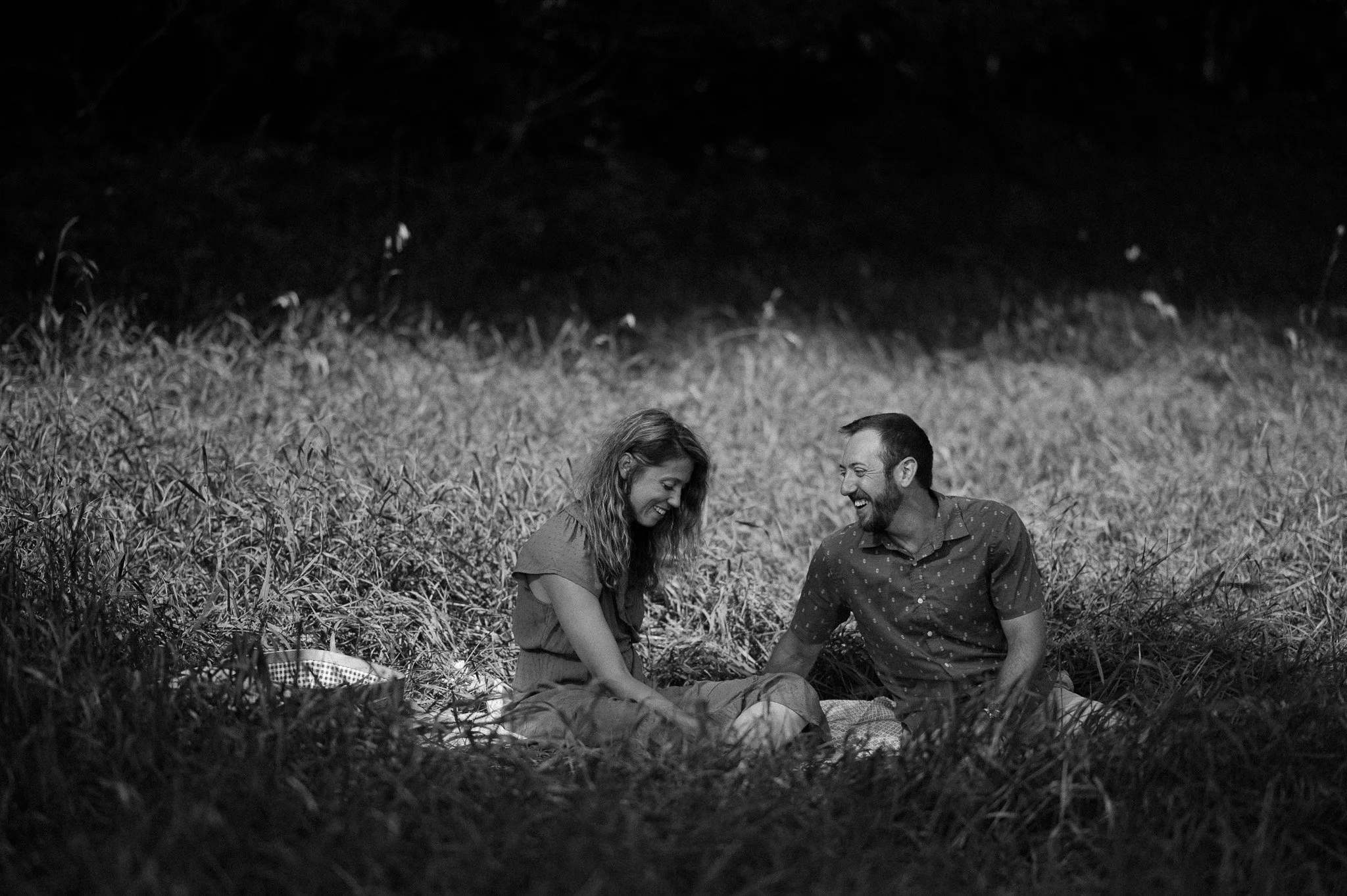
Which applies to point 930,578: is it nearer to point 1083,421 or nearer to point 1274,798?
point 1274,798

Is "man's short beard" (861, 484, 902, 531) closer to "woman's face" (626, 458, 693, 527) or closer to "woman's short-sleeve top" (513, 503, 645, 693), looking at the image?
"woman's face" (626, 458, 693, 527)

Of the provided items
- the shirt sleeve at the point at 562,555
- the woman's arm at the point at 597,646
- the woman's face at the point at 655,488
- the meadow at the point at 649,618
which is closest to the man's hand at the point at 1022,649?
the meadow at the point at 649,618

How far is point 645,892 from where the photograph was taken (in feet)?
8.02

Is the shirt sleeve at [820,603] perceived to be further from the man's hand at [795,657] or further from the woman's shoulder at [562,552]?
the woman's shoulder at [562,552]

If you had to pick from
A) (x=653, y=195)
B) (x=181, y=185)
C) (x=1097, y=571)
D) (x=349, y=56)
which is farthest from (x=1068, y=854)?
(x=349, y=56)

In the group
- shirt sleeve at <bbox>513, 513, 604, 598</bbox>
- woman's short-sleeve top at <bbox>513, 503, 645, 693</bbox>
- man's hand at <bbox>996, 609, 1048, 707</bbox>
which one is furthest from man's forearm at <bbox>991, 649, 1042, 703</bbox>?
shirt sleeve at <bbox>513, 513, 604, 598</bbox>

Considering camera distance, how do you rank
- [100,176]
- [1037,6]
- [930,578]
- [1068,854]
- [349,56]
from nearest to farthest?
[1068,854], [930,578], [100,176], [349,56], [1037,6]

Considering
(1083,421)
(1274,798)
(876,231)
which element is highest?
(876,231)

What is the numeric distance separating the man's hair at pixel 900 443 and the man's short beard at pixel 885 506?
38 millimetres

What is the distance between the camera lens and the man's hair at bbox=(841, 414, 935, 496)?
11.7ft

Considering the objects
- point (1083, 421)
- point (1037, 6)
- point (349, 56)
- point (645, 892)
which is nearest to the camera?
point (645, 892)

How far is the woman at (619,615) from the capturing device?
3260 millimetres

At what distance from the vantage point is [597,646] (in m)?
3.28

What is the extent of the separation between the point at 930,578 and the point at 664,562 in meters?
0.76
